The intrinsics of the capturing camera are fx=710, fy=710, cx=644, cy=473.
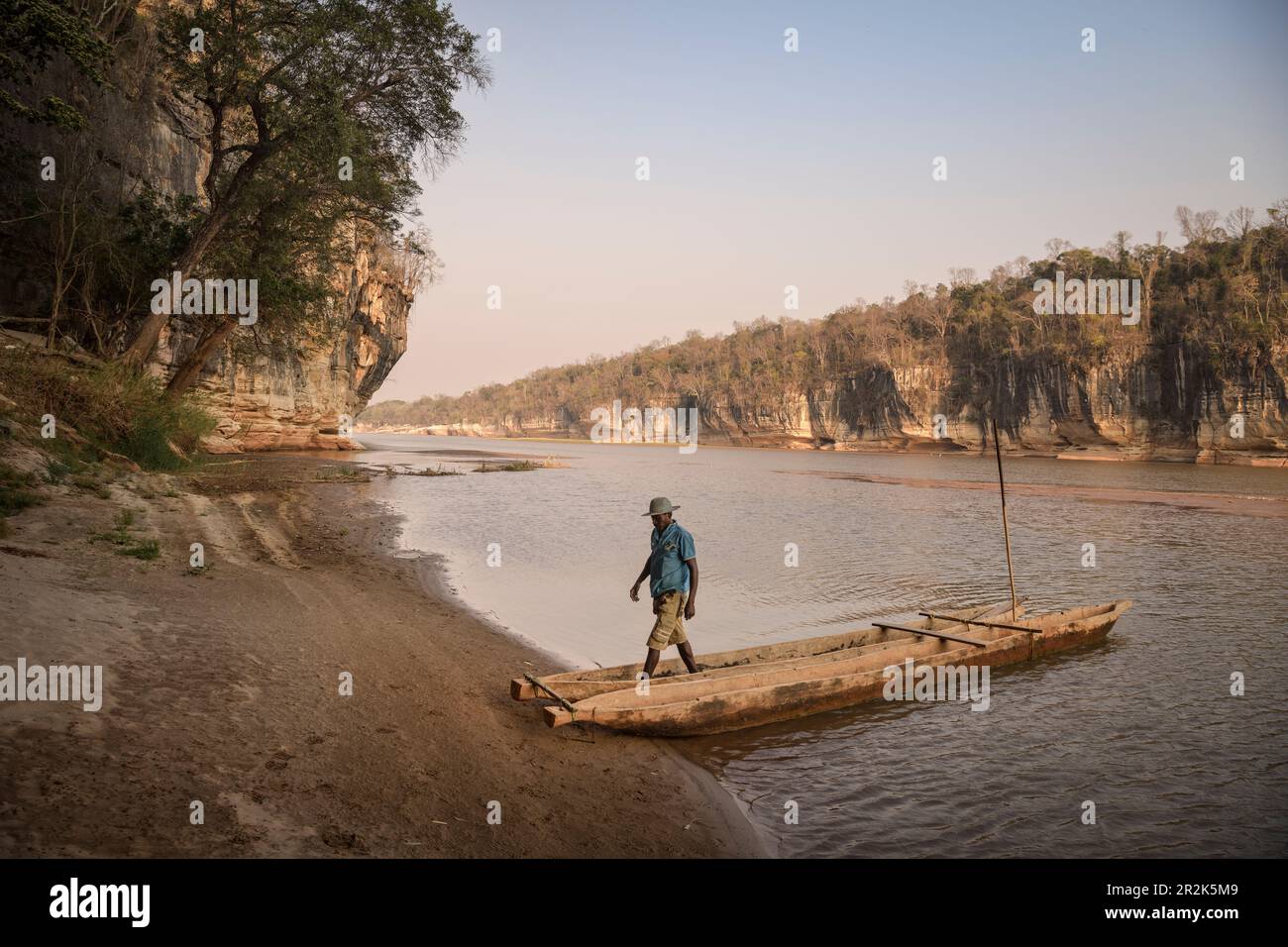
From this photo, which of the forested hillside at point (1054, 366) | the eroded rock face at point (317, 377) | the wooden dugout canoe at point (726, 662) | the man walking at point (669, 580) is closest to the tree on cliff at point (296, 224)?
the eroded rock face at point (317, 377)

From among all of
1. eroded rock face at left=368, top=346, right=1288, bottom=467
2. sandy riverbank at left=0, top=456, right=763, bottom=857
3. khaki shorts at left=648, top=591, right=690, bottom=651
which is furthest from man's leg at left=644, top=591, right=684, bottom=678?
eroded rock face at left=368, top=346, right=1288, bottom=467

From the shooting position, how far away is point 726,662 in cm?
838

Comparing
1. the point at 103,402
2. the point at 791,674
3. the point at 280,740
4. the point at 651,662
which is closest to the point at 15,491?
the point at 103,402

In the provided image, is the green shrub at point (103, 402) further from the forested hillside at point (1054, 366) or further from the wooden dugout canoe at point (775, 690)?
the forested hillside at point (1054, 366)

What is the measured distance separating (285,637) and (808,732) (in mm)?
5562

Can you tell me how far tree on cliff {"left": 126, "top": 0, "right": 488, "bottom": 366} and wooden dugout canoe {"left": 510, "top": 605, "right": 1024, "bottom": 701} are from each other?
1604 cm

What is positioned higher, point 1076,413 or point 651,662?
point 1076,413

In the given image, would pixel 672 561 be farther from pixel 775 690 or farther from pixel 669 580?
pixel 775 690

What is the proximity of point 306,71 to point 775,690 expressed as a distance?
1873 cm

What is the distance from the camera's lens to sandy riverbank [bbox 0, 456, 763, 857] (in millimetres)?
3863

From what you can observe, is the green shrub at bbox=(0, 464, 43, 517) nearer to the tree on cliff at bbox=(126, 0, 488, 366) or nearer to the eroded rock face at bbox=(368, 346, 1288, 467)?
the tree on cliff at bbox=(126, 0, 488, 366)

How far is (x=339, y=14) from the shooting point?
680 inches
